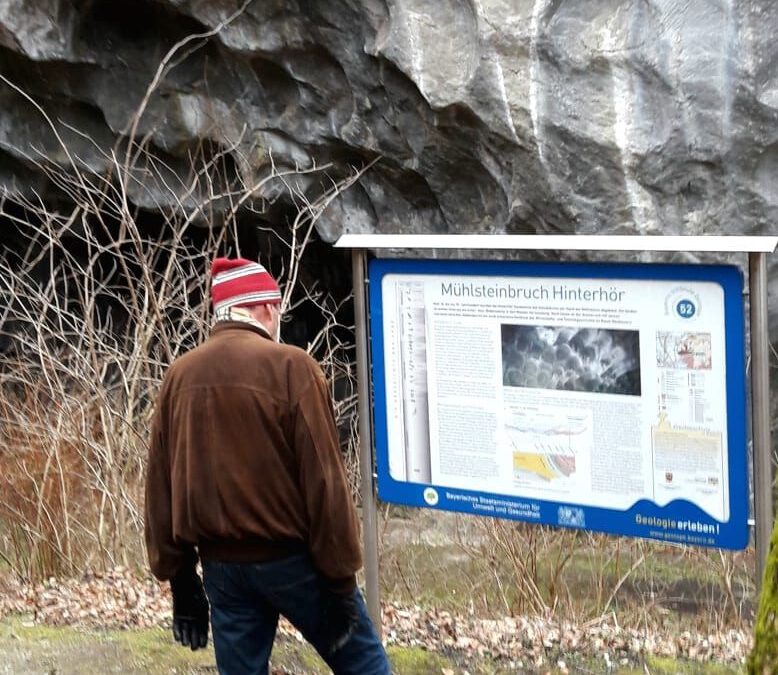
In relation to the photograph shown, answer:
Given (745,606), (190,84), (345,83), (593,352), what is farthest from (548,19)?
(593,352)

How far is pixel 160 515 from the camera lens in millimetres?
3111

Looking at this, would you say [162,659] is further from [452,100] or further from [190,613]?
[452,100]

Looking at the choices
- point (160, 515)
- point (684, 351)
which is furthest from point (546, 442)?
point (160, 515)

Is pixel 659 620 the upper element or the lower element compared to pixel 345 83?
lower

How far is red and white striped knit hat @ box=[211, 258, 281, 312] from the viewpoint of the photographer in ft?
10.0

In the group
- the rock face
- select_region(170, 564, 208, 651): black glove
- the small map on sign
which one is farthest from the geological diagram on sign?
the rock face

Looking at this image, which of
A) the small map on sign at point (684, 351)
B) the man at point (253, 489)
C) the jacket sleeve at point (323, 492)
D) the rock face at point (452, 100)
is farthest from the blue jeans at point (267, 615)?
the rock face at point (452, 100)

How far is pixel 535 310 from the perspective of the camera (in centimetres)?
332

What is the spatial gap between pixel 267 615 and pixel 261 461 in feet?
1.67

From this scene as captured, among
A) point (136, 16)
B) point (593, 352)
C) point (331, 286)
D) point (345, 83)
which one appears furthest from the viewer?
point (331, 286)

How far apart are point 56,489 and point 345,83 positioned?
11.9 ft

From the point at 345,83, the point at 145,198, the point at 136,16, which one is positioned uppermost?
the point at 136,16

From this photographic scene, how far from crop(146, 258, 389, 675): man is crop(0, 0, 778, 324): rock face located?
13.8 feet

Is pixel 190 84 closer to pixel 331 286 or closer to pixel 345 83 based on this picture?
pixel 345 83
